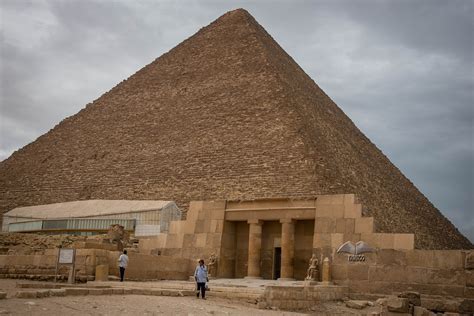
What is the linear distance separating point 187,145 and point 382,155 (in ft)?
53.8

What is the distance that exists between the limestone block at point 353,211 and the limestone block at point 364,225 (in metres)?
0.10

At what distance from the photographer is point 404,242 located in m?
12.1

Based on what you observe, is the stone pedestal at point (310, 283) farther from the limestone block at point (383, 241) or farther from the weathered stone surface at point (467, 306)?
the weathered stone surface at point (467, 306)

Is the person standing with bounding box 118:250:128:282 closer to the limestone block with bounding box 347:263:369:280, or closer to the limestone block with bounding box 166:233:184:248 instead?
the limestone block with bounding box 166:233:184:248

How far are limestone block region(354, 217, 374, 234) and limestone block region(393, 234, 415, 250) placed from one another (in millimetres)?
587

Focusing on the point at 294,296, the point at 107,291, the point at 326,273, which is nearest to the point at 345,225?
the point at 326,273

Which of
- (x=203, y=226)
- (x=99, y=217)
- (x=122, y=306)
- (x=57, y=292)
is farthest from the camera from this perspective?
(x=99, y=217)

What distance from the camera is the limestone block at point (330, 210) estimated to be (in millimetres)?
13086

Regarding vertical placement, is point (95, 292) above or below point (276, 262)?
below

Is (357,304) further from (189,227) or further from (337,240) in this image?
(189,227)

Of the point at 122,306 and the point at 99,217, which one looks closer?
the point at 122,306

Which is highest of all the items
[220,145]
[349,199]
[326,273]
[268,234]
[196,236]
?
[220,145]

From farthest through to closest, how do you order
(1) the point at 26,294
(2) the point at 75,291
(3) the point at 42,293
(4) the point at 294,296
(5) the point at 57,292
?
(4) the point at 294,296 < (2) the point at 75,291 < (5) the point at 57,292 < (3) the point at 42,293 < (1) the point at 26,294

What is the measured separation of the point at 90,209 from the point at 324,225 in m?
15.0
